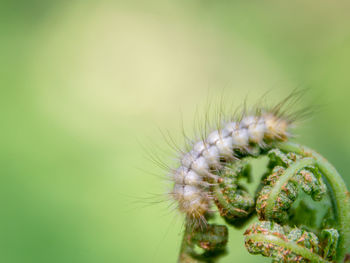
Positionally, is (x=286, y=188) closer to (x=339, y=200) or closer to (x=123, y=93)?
(x=339, y=200)

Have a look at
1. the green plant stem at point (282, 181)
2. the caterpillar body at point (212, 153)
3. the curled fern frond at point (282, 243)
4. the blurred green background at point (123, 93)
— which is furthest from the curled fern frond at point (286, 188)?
the blurred green background at point (123, 93)

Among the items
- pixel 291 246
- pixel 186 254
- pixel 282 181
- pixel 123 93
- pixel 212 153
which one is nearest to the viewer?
pixel 291 246

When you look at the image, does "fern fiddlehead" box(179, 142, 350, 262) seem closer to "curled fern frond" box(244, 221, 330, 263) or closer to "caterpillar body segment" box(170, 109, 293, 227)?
"curled fern frond" box(244, 221, 330, 263)

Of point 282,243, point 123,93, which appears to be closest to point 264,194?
point 282,243

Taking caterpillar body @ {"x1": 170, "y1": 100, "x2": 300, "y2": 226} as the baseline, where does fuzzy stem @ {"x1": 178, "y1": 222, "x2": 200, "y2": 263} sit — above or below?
below

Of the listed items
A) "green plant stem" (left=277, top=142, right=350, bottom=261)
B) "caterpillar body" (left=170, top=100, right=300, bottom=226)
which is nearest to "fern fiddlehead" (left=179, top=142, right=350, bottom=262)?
"green plant stem" (left=277, top=142, right=350, bottom=261)

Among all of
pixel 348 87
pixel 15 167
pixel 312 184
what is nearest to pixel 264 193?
pixel 312 184

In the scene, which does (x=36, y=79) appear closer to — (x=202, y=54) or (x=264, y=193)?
(x=202, y=54)
